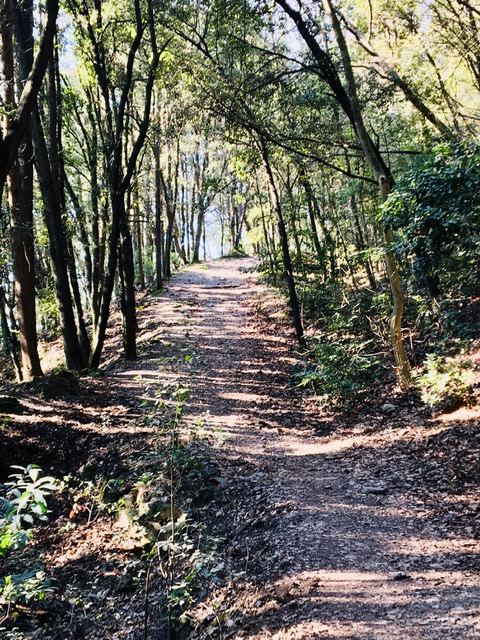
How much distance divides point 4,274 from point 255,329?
323 inches

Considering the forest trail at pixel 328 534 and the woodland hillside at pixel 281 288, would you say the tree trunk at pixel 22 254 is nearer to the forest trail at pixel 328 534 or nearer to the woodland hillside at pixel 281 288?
the woodland hillside at pixel 281 288

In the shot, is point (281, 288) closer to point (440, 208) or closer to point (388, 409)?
point (388, 409)

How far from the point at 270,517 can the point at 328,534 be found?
0.77m

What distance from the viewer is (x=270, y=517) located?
17.5ft

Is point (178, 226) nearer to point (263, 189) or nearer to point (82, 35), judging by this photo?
point (263, 189)

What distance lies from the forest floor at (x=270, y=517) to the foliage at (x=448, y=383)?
0.23 meters

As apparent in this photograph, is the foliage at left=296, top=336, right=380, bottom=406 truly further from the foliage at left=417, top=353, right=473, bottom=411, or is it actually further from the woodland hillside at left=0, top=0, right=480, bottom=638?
the foliage at left=417, top=353, right=473, bottom=411

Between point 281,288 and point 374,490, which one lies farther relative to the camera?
point 281,288

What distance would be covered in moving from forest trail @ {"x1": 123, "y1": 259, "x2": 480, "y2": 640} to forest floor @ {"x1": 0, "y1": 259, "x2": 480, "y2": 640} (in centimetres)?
2

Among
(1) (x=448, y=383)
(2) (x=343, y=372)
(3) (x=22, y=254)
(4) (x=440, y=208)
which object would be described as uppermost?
(3) (x=22, y=254)

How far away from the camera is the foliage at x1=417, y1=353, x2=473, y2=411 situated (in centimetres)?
727

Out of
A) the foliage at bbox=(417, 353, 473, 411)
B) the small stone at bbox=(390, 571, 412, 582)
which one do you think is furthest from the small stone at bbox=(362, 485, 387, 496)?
the foliage at bbox=(417, 353, 473, 411)

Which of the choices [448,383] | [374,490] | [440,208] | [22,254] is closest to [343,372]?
[448,383]

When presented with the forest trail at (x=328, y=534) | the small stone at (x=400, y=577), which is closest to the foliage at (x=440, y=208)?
the forest trail at (x=328, y=534)
